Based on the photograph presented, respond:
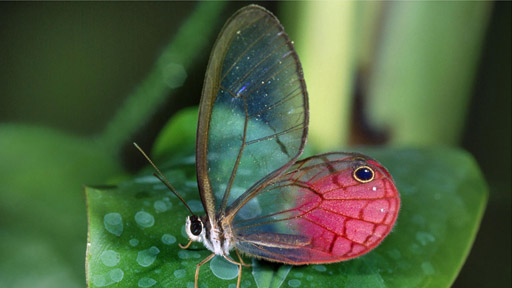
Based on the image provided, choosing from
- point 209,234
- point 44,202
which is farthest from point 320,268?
point 44,202

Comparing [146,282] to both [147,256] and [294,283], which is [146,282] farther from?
[294,283]

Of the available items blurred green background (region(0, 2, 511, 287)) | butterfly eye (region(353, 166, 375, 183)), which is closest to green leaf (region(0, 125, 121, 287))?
blurred green background (region(0, 2, 511, 287))

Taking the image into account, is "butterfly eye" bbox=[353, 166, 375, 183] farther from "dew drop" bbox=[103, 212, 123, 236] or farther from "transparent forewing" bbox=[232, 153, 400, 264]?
"dew drop" bbox=[103, 212, 123, 236]

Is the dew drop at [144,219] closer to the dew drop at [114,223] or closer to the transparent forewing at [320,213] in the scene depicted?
the dew drop at [114,223]

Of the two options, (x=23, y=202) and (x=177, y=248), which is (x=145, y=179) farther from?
(x=23, y=202)

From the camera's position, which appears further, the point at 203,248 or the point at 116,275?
the point at 203,248

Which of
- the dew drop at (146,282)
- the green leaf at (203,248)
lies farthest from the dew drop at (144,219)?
the dew drop at (146,282)
